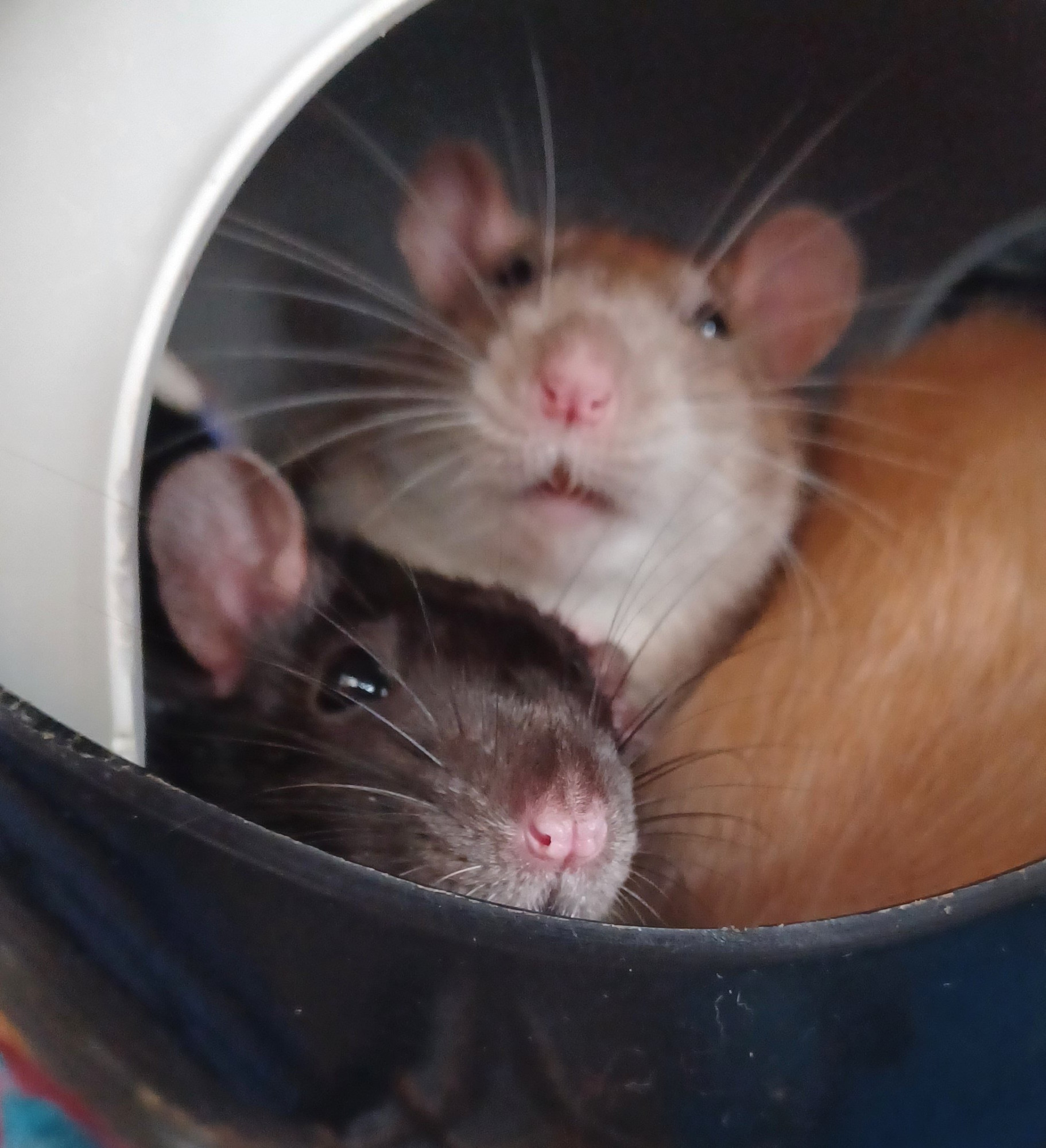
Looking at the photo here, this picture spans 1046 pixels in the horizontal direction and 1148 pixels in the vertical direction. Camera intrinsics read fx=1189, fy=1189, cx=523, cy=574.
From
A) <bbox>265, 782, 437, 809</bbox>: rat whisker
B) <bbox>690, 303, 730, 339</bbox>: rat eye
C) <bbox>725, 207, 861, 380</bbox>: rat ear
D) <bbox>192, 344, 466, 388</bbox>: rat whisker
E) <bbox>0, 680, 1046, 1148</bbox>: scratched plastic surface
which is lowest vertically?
<bbox>0, 680, 1046, 1148</bbox>: scratched plastic surface

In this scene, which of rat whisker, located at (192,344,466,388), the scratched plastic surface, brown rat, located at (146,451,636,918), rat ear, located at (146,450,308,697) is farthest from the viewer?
rat whisker, located at (192,344,466,388)

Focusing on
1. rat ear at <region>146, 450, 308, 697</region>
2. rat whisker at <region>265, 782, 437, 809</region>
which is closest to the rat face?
rat ear at <region>146, 450, 308, 697</region>

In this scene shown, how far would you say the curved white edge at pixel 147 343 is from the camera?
65cm

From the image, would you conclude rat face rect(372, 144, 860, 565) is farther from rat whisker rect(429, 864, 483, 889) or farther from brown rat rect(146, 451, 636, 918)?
rat whisker rect(429, 864, 483, 889)

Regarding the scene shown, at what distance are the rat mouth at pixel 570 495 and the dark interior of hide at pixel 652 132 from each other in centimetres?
28

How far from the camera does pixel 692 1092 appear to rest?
0.60 metres

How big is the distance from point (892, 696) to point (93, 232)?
666 millimetres

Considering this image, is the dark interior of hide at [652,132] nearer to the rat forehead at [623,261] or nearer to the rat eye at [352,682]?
the rat forehead at [623,261]

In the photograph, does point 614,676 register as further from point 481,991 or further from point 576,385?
point 481,991

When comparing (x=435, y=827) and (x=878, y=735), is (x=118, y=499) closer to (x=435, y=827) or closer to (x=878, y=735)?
(x=435, y=827)

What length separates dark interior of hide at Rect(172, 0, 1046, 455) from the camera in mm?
1081

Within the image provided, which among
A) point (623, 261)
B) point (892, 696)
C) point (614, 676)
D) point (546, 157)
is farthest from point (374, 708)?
point (546, 157)

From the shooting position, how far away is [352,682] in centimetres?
86

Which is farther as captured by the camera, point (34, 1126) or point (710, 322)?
point (710, 322)
